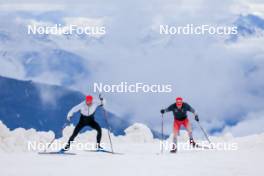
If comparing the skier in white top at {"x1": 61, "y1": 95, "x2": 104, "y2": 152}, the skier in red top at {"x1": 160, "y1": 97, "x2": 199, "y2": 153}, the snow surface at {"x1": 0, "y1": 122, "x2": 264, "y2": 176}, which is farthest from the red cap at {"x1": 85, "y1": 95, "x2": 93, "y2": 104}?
the skier in red top at {"x1": 160, "y1": 97, "x2": 199, "y2": 153}

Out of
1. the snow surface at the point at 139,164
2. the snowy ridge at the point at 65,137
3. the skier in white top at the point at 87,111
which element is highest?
the snowy ridge at the point at 65,137

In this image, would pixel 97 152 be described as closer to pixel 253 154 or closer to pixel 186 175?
pixel 253 154

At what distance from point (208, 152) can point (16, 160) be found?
19.4 ft

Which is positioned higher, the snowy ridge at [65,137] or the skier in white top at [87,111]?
the snowy ridge at [65,137]

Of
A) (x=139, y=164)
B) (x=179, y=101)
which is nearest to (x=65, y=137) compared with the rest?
(x=179, y=101)

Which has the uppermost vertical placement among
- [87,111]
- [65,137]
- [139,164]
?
[65,137]

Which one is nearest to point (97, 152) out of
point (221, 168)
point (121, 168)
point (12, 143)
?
point (121, 168)

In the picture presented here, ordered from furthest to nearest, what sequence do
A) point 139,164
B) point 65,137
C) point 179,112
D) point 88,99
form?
point 65,137 → point 179,112 → point 88,99 → point 139,164

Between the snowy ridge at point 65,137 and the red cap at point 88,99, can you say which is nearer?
the red cap at point 88,99

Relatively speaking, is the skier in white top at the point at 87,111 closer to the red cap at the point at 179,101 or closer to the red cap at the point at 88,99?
the red cap at the point at 88,99

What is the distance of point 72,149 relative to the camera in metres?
19.0

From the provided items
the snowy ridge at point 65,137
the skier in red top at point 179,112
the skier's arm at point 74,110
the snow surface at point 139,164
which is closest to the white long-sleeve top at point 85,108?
the skier's arm at point 74,110

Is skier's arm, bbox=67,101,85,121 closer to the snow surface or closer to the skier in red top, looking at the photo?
the snow surface

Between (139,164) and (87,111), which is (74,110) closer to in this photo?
(87,111)
